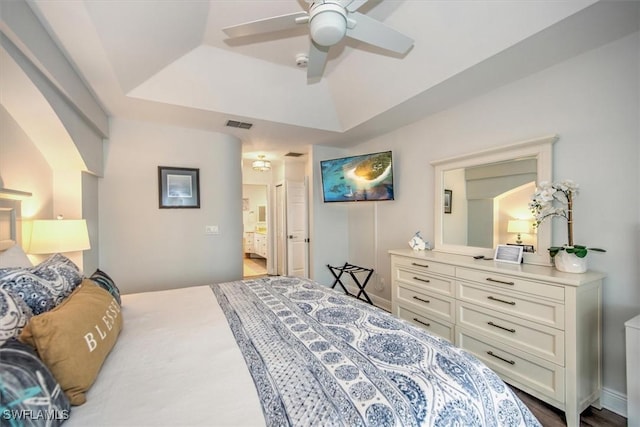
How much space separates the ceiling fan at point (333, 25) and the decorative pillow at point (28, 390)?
1.71 metres

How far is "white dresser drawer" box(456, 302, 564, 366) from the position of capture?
68.9 inches

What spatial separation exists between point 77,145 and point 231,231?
180 cm

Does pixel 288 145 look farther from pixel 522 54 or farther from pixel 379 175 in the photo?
pixel 522 54

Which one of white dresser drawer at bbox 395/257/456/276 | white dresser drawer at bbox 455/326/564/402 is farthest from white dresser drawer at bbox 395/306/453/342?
white dresser drawer at bbox 395/257/456/276

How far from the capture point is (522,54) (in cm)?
195

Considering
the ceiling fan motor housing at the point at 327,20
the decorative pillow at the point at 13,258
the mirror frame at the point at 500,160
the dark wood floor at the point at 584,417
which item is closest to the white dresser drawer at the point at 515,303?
the mirror frame at the point at 500,160

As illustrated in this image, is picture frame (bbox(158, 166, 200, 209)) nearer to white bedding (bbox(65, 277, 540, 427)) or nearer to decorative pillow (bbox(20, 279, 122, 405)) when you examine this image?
white bedding (bbox(65, 277, 540, 427))

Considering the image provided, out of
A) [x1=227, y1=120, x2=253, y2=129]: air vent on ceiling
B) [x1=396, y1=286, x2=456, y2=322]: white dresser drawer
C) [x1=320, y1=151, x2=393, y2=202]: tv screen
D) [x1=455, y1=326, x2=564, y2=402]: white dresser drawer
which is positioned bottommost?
[x1=455, y1=326, x2=564, y2=402]: white dresser drawer

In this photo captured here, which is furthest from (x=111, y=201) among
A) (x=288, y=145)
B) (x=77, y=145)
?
(x=288, y=145)

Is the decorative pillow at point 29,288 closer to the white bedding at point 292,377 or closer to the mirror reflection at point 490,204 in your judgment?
the white bedding at point 292,377

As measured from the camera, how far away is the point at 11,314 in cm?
94

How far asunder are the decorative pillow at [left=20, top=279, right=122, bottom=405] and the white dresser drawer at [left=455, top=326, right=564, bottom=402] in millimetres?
2409

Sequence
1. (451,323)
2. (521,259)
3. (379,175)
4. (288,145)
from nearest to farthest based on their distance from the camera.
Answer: (521,259)
(451,323)
(379,175)
(288,145)

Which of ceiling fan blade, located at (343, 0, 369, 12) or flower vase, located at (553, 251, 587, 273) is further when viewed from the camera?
flower vase, located at (553, 251, 587, 273)
